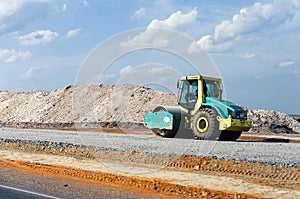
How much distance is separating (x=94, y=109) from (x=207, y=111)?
28217 mm

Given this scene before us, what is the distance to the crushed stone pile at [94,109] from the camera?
1640 inches

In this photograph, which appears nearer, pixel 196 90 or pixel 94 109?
pixel 196 90

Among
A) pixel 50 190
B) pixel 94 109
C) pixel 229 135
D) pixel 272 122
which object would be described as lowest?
pixel 50 190

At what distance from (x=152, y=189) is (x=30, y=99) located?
52430 millimetres

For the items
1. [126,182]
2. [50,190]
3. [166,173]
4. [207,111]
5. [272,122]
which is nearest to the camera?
[50,190]

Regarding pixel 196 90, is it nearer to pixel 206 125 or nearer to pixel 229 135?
pixel 206 125

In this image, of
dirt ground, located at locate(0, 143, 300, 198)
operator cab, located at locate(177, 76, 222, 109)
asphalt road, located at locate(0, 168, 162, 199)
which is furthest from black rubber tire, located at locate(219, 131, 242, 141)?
asphalt road, located at locate(0, 168, 162, 199)

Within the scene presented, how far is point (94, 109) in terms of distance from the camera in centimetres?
4950

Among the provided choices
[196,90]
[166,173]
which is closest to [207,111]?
[196,90]

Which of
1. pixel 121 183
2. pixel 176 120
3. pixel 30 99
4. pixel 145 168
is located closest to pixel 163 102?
pixel 176 120

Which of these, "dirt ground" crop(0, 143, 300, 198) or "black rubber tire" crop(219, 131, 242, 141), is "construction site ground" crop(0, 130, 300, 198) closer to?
"dirt ground" crop(0, 143, 300, 198)

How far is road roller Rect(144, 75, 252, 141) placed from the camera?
73.8 ft

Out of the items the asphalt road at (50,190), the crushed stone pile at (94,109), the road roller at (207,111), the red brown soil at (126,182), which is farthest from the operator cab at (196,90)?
the crushed stone pile at (94,109)

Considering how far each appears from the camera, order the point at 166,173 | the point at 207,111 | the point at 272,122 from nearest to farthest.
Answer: the point at 166,173
the point at 207,111
the point at 272,122
